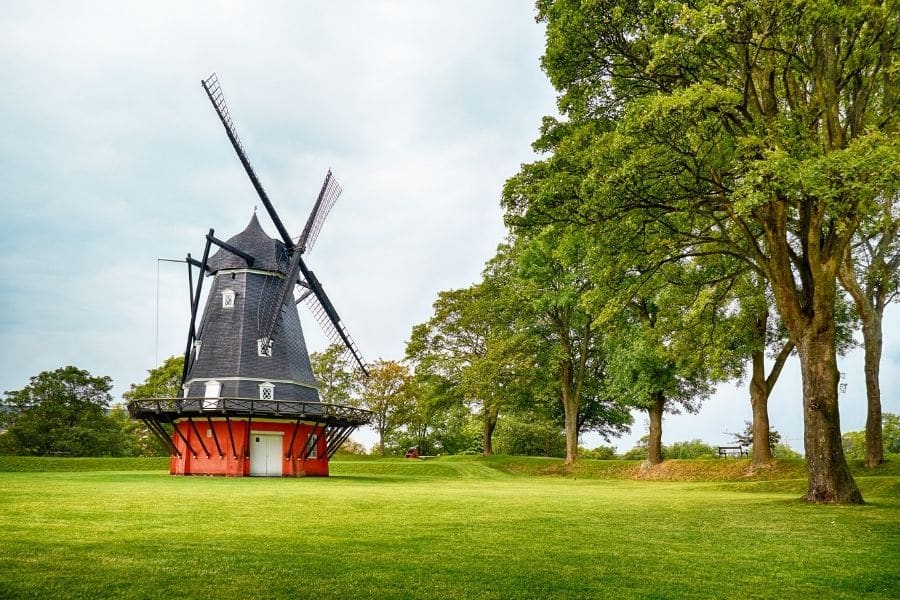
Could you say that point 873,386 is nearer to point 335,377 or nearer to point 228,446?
point 228,446

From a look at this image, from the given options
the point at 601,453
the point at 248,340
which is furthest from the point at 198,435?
the point at 601,453

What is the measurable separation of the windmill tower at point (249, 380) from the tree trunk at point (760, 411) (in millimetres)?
19154

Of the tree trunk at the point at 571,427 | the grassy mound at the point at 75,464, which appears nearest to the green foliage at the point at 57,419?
the grassy mound at the point at 75,464

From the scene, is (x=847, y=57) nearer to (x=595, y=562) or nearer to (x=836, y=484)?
(x=836, y=484)

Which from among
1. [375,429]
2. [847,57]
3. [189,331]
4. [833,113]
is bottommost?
[375,429]

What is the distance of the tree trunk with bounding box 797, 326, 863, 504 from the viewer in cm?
1584

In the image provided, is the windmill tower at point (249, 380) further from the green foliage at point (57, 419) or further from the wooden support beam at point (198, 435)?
the green foliage at point (57, 419)

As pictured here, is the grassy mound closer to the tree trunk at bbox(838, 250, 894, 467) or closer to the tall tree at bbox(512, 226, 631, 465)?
the tall tree at bbox(512, 226, 631, 465)

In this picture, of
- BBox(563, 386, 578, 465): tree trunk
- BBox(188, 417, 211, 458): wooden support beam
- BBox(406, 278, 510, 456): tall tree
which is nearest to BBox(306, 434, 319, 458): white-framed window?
BBox(188, 417, 211, 458): wooden support beam

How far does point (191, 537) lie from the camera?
9.35m

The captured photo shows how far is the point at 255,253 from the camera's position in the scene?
36688mm

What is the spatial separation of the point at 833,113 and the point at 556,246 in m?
7.56

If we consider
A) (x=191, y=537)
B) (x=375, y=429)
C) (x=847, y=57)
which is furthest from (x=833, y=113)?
(x=375, y=429)

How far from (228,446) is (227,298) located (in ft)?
26.0
